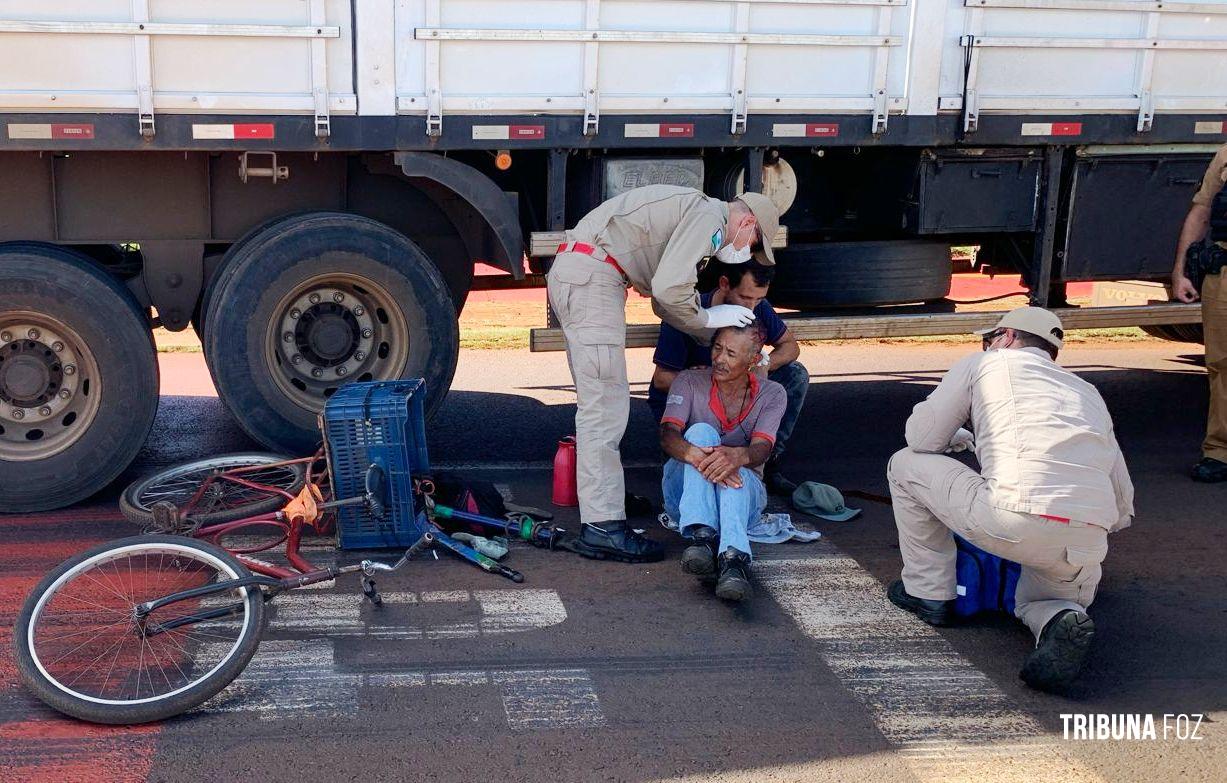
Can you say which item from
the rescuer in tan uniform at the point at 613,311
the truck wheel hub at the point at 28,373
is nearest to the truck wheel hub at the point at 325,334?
the truck wheel hub at the point at 28,373

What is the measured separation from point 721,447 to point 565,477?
1138 millimetres

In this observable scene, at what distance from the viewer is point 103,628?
14.5 ft

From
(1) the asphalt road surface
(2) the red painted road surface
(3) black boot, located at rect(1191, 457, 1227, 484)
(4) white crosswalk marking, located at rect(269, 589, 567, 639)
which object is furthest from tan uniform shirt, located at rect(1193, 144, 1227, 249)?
(2) the red painted road surface

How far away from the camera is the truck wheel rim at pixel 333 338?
6.37m

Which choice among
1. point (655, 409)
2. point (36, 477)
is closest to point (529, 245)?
point (655, 409)

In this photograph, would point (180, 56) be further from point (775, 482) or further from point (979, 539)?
point (979, 539)

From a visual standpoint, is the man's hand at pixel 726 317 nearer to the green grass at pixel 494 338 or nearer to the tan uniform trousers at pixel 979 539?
the tan uniform trousers at pixel 979 539

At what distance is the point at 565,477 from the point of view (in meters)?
6.38

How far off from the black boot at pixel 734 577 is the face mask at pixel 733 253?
1383 millimetres

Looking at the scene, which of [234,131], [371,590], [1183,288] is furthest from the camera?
[1183,288]

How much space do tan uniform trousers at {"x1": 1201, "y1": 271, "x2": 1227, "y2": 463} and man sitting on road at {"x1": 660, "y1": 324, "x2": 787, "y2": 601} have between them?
2.71 metres

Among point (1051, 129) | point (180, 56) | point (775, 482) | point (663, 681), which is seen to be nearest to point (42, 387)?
point (180, 56)

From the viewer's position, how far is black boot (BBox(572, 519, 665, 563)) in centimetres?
558

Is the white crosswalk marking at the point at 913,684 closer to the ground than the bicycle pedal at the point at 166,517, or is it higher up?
closer to the ground
